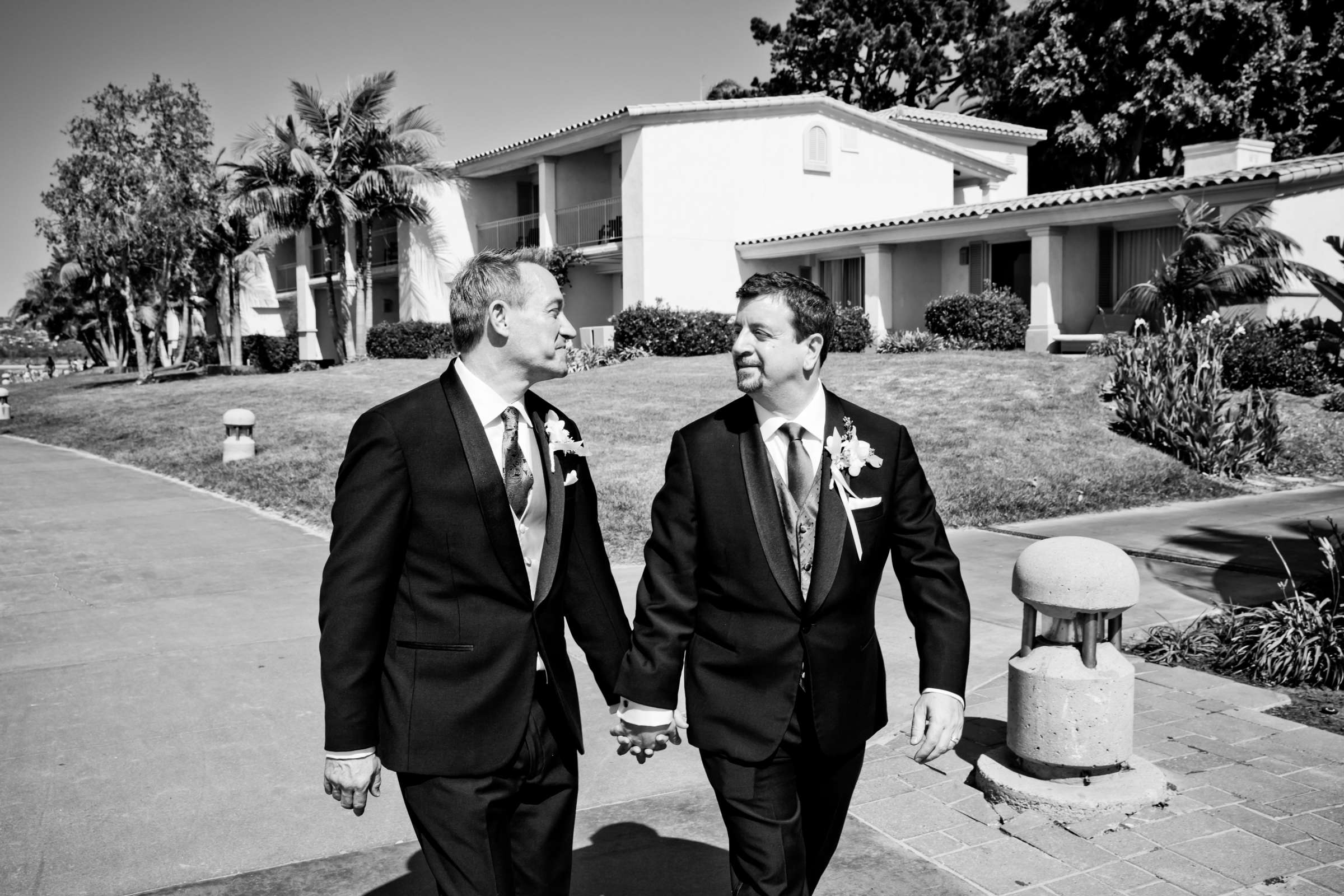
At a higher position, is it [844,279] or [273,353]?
[844,279]

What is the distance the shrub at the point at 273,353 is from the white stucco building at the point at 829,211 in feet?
11.8

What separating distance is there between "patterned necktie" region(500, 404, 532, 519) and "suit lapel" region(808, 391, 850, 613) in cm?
75

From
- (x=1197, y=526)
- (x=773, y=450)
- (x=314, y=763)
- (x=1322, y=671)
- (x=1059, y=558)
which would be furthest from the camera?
(x=1197, y=526)

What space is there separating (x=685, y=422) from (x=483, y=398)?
1234 cm

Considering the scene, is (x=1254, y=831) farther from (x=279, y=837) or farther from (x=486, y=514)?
(x=279, y=837)

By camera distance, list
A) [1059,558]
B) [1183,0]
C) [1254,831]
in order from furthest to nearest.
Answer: [1183,0] < [1059,558] < [1254,831]

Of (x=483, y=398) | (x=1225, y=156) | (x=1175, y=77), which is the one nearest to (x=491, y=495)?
(x=483, y=398)

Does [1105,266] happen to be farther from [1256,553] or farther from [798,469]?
[798,469]

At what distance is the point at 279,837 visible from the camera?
4.25m

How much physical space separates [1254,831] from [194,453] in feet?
46.0

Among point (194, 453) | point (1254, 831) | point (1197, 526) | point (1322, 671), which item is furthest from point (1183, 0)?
point (1254, 831)

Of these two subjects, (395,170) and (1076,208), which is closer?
(1076,208)

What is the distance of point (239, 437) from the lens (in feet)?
47.1

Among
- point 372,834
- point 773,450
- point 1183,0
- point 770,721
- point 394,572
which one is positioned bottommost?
point 372,834
